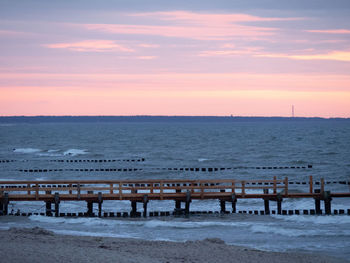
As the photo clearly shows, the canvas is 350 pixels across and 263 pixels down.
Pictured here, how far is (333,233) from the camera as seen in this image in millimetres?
25031

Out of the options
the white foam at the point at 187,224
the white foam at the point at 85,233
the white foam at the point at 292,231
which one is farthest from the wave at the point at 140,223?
the white foam at the point at 85,233

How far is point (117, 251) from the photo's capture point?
19609 millimetres

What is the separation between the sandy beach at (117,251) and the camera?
17766 mm

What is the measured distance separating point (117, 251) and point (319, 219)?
1306 cm

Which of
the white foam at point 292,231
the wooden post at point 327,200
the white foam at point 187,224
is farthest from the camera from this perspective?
the wooden post at point 327,200

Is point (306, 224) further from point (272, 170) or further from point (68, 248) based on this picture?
point (272, 170)

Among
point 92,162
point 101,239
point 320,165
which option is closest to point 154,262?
point 101,239

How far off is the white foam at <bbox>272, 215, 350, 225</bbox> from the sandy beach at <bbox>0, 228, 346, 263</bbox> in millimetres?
7685

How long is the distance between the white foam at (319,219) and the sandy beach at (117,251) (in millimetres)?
7685

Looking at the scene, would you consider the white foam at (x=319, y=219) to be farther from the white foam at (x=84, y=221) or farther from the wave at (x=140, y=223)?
the white foam at (x=84, y=221)

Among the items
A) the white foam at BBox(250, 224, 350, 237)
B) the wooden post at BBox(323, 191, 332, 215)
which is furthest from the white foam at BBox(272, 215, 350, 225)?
the white foam at BBox(250, 224, 350, 237)

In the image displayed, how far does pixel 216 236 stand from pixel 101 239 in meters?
5.26

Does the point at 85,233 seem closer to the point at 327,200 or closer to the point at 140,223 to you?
the point at 140,223

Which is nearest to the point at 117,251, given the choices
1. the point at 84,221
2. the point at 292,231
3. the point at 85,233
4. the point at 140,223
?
the point at 85,233
